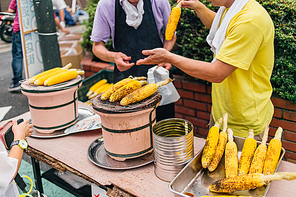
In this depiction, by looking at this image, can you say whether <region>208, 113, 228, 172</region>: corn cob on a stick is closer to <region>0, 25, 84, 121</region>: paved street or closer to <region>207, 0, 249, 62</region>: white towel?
<region>207, 0, 249, 62</region>: white towel

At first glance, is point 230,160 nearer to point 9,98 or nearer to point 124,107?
point 124,107

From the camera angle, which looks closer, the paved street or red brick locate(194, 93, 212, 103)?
red brick locate(194, 93, 212, 103)

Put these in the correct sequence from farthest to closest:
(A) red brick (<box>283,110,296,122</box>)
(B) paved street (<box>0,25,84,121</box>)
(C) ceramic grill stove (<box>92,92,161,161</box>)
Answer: (B) paved street (<box>0,25,84,121</box>)
(A) red brick (<box>283,110,296,122</box>)
(C) ceramic grill stove (<box>92,92,161,161</box>)

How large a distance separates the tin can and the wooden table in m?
0.09

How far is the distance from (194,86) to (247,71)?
6.65 ft

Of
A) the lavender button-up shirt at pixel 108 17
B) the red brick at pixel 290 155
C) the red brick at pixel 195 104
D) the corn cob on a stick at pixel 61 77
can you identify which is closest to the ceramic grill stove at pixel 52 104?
the corn cob on a stick at pixel 61 77

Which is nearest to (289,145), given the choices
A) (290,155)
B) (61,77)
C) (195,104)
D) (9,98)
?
(290,155)

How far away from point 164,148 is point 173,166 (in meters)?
0.15

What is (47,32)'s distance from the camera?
3662 mm

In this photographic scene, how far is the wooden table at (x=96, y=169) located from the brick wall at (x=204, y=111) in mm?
1642

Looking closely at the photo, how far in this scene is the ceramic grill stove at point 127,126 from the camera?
5.96ft

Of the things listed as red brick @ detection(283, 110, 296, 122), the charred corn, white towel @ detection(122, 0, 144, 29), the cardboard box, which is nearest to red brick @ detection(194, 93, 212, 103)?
red brick @ detection(283, 110, 296, 122)

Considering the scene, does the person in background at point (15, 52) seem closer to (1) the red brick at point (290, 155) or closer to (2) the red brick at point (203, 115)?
(2) the red brick at point (203, 115)

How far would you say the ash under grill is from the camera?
A: 179 centimetres
